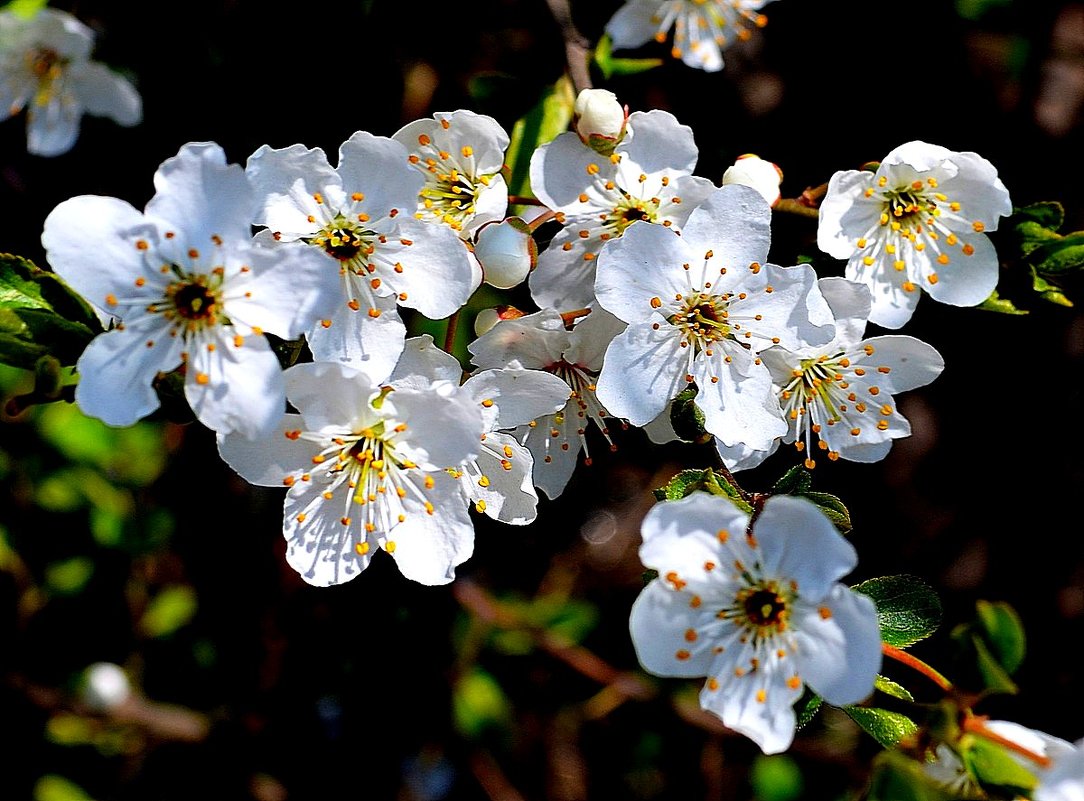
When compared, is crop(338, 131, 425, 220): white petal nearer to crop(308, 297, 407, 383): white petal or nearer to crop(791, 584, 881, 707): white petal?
crop(308, 297, 407, 383): white petal

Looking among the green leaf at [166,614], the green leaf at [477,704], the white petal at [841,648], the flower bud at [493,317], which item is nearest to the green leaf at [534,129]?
the flower bud at [493,317]

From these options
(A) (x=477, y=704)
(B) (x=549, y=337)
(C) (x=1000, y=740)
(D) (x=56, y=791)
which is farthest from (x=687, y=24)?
(D) (x=56, y=791)

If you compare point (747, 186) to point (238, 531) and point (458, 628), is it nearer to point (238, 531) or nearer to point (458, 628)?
point (458, 628)

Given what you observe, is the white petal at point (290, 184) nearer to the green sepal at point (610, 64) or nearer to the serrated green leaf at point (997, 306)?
the green sepal at point (610, 64)

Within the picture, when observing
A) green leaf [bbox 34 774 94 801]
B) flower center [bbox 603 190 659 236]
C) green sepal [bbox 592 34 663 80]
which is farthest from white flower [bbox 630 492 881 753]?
green leaf [bbox 34 774 94 801]

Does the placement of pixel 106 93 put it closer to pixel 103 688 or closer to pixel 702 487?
pixel 103 688

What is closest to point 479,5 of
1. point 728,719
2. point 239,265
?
point 239,265
